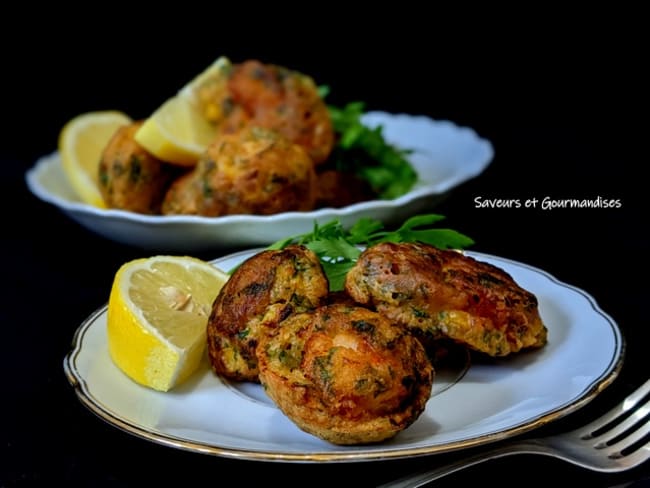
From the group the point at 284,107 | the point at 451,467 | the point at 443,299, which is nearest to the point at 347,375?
the point at 451,467

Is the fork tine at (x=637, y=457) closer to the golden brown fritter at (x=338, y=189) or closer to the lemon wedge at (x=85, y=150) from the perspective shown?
the golden brown fritter at (x=338, y=189)

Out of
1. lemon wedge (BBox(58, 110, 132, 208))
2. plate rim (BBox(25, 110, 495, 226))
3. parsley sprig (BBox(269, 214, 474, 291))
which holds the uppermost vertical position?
parsley sprig (BBox(269, 214, 474, 291))

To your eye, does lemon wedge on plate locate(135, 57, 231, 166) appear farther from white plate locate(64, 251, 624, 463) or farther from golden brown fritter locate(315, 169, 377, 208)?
white plate locate(64, 251, 624, 463)

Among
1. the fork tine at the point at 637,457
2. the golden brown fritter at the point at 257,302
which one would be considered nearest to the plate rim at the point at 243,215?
the golden brown fritter at the point at 257,302

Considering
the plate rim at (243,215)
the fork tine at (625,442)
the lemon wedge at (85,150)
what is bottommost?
the lemon wedge at (85,150)

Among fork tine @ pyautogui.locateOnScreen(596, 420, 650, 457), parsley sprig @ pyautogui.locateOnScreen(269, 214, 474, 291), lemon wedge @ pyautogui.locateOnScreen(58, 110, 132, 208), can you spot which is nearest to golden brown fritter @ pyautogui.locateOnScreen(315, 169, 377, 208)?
lemon wedge @ pyautogui.locateOnScreen(58, 110, 132, 208)

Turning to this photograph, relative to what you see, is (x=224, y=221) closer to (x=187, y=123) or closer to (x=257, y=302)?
(x=187, y=123)
